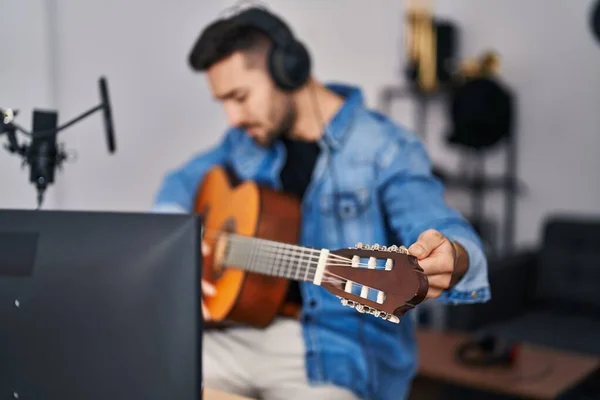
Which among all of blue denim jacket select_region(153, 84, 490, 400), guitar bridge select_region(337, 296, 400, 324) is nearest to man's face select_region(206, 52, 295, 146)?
blue denim jacket select_region(153, 84, 490, 400)

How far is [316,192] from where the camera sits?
4.57 feet

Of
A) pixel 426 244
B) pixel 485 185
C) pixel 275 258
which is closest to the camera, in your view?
pixel 426 244

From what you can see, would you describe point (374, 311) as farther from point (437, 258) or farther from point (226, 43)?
point (226, 43)

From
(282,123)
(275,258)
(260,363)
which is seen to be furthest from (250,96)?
(260,363)

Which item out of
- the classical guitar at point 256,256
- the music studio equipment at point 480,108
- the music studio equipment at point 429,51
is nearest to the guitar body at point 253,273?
the classical guitar at point 256,256

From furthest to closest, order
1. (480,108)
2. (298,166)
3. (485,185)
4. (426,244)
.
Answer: (485,185) → (480,108) → (298,166) → (426,244)

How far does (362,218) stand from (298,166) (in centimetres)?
23

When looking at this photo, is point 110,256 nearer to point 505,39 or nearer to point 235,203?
point 235,203

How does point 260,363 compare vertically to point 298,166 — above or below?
below

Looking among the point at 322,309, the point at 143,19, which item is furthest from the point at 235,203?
the point at 143,19

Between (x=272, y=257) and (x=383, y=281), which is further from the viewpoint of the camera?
(x=272, y=257)

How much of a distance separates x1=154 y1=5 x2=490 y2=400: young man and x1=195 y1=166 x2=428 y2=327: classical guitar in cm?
7

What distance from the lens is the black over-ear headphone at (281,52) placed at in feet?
4.49

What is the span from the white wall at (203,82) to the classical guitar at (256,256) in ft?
1.40
